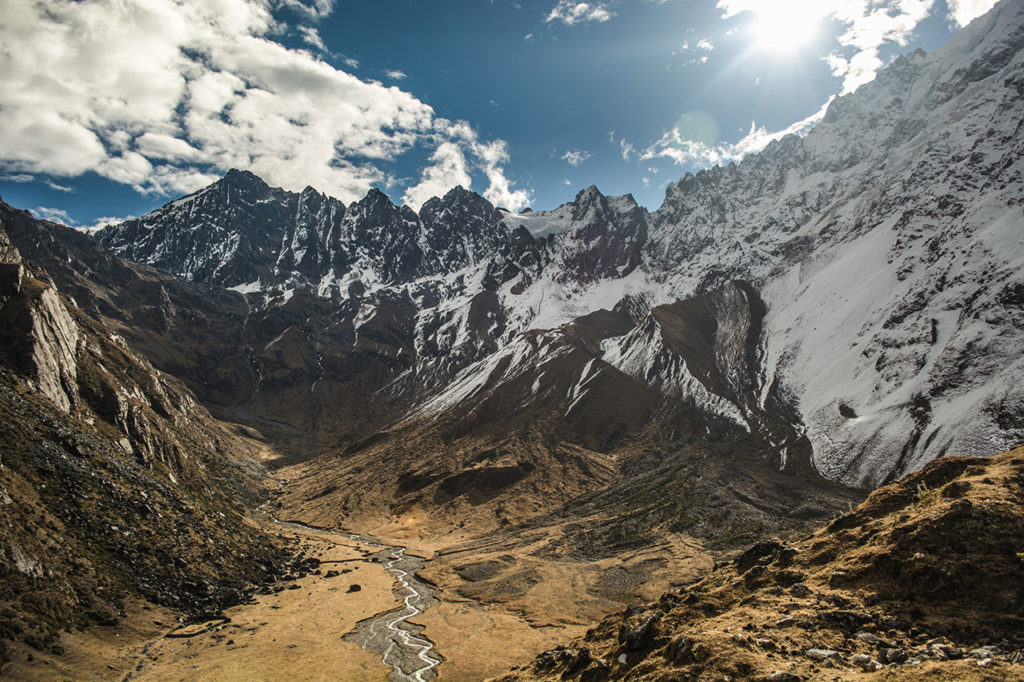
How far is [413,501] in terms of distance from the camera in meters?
144

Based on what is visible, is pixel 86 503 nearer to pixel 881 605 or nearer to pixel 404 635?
pixel 404 635

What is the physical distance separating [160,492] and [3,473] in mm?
23169

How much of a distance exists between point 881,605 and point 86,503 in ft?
260

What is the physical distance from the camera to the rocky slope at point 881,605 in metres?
19.1

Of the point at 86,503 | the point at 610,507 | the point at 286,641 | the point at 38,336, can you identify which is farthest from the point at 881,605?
the point at 38,336

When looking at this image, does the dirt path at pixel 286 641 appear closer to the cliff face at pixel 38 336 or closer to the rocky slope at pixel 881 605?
the rocky slope at pixel 881 605

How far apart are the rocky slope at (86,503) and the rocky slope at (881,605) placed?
2052 inches

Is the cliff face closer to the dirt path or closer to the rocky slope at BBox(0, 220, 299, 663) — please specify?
the rocky slope at BBox(0, 220, 299, 663)

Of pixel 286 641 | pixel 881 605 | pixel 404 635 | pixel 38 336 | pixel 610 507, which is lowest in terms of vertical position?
pixel 610 507

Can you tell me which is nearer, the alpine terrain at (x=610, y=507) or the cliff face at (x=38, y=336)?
the alpine terrain at (x=610, y=507)

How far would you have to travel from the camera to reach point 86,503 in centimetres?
6191

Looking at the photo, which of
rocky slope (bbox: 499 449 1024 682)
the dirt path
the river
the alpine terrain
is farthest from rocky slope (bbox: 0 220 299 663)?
rocky slope (bbox: 499 449 1024 682)

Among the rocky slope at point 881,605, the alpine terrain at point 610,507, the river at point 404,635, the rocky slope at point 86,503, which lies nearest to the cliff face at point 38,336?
the rocky slope at point 86,503

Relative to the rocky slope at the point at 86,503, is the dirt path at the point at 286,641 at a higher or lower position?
lower
